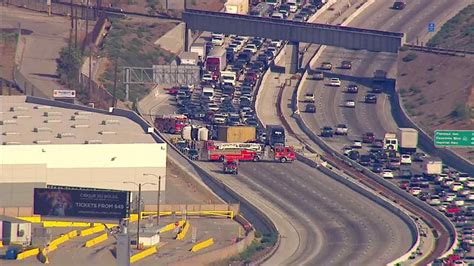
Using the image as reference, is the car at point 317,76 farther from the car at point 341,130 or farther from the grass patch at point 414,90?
the car at point 341,130

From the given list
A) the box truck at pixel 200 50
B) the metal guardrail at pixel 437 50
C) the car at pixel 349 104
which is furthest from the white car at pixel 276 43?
the car at pixel 349 104

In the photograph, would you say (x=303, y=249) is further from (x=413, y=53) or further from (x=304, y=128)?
(x=413, y=53)

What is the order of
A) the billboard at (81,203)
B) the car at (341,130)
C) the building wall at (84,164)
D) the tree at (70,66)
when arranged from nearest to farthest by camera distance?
the billboard at (81,203) → the building wall at (84,164) → the car at (341,130) → the tree at (70,66)

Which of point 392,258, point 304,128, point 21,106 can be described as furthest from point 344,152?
point 392,258

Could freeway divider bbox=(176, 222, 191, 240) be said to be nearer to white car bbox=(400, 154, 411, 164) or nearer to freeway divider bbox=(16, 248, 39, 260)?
freeway divider bbox=(16, 248, 39, 260)

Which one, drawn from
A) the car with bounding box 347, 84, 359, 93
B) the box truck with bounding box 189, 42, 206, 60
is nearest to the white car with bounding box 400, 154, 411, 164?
the car with bounding box 347, 84, 359, 93
